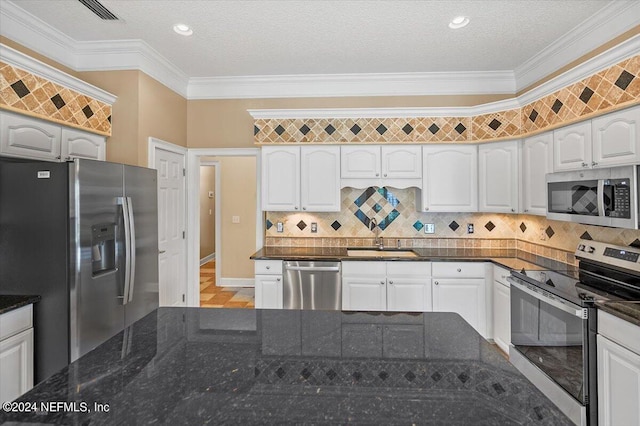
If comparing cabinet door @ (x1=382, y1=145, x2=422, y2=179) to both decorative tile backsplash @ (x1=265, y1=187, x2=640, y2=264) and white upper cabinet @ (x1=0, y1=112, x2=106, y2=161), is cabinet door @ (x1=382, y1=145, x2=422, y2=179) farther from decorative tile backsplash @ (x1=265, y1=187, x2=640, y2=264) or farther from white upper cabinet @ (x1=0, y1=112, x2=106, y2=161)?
white upper cabinet @ (x1=0, y1=112, x2=106, y2=161)

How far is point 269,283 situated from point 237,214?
2.85 metres

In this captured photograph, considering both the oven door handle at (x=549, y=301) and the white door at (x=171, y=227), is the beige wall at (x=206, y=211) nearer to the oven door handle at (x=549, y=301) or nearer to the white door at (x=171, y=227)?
the white door at (x=171, y=227)

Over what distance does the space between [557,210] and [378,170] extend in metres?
1.65

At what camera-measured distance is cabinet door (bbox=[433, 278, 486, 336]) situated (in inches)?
129

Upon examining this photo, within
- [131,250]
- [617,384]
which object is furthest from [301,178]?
[617,384]

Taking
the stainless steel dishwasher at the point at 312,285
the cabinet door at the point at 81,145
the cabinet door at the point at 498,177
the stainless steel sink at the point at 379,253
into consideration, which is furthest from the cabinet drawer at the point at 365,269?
the cabinet door at the point at 81,145

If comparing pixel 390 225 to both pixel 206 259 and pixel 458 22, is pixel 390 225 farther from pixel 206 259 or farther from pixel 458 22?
pixel 206 259

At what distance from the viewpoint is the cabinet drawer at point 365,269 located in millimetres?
3346

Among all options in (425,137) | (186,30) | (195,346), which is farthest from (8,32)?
(425,137)

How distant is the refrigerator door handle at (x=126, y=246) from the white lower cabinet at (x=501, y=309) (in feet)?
10.1

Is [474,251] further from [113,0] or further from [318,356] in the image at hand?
[113,0]

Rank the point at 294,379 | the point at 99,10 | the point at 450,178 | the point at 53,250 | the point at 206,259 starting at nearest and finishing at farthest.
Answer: the point at 294,379 → the point at 53,250 → the point at 99,10 → the point at 450,178 → the point at 206,259

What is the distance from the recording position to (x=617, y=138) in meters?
2.20

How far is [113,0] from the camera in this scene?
7.93 feet
